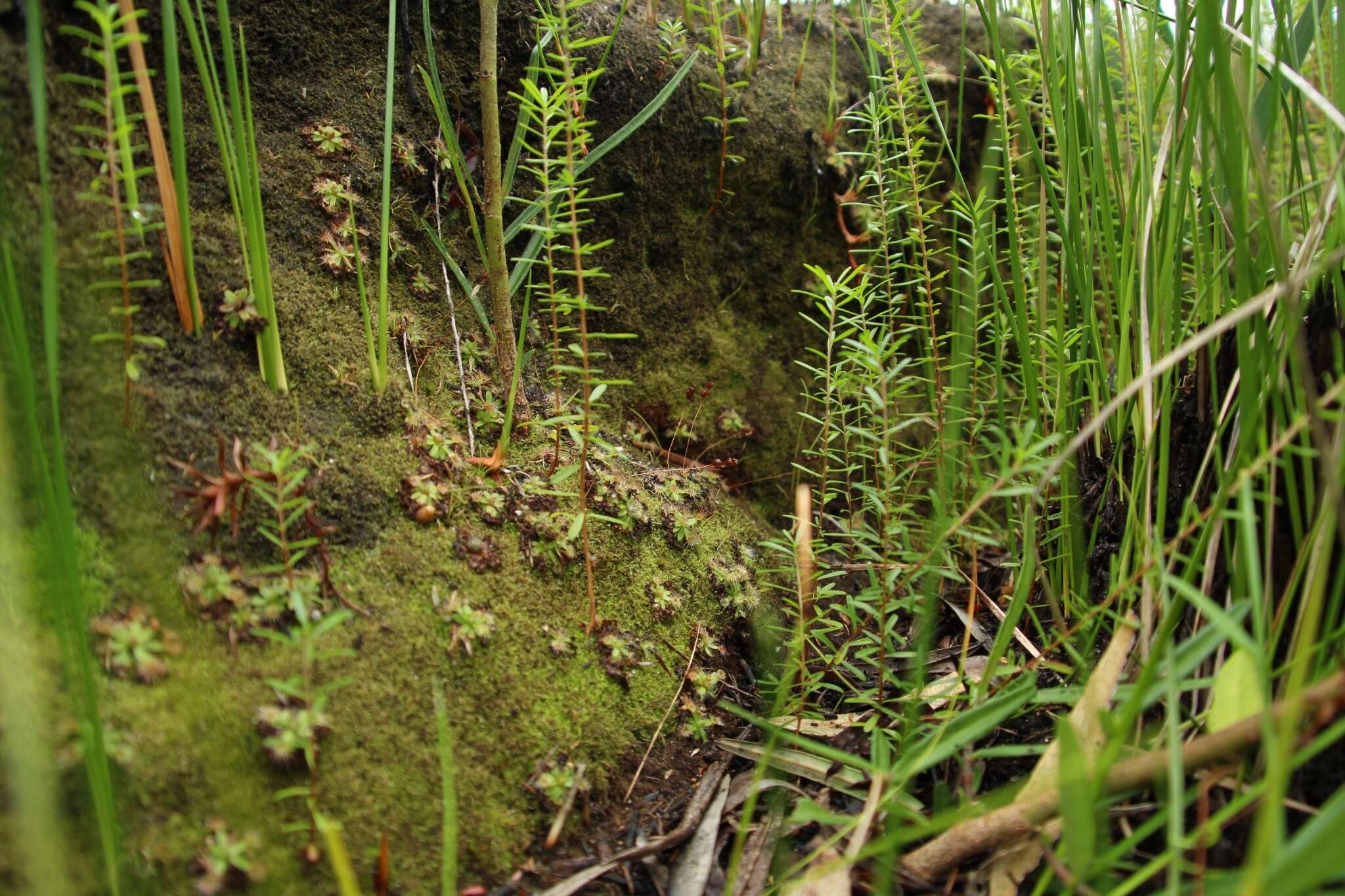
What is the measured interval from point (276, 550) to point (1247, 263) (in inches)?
63.3

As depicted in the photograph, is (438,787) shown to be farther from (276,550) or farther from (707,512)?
(707,512)

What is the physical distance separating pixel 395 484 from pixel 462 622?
0.31 m

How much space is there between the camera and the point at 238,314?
1483mm

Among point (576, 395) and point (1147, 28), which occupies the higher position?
point (1147, 28)

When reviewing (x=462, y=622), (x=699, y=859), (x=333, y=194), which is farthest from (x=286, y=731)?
(x=333, y=194)

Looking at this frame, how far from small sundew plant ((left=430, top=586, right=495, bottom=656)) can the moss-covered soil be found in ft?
0.05

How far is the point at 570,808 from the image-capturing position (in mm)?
1413

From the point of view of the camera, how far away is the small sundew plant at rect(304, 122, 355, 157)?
179cm

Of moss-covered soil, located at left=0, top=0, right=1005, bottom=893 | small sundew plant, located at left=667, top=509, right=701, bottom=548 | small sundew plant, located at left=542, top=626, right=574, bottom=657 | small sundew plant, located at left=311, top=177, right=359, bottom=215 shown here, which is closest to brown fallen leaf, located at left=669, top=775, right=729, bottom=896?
moss-covered soil, located at left=0, top=0, right=1005, bottom=893

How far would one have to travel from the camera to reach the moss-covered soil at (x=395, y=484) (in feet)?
4.00

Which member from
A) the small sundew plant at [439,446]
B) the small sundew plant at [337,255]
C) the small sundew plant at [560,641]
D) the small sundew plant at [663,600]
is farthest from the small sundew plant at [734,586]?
the small sundew plant at [337,255]

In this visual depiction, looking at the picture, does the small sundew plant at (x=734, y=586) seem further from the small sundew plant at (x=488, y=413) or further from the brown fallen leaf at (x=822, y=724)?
the small sundew plant at (x=488, y=413)

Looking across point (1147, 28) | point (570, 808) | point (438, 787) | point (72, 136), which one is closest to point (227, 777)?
point (438, 787)

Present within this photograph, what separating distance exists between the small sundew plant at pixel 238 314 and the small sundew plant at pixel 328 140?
48 cm
